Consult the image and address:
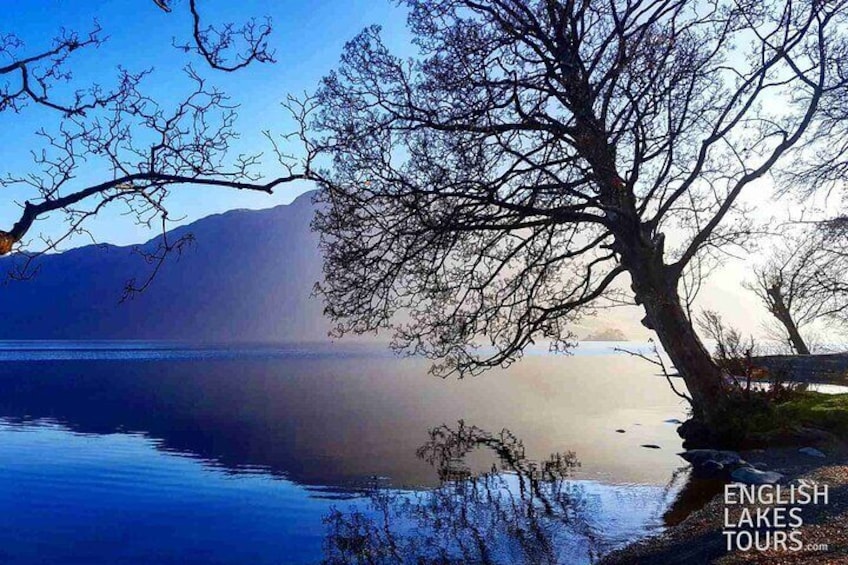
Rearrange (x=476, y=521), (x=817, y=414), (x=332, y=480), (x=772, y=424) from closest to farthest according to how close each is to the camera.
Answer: (x=476, y=521), (x=772, y=424), (x=817, y=414), (x=332, y=480)

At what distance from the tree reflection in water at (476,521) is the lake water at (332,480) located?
63mm

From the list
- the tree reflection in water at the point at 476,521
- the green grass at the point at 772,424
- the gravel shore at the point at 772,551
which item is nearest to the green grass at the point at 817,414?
the green grass at the point at 772,424

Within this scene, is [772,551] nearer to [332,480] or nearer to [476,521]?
[476,521]

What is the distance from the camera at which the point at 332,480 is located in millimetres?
19672

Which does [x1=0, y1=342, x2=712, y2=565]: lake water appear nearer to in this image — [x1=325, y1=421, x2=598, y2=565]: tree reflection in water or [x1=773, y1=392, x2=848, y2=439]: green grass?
[x1=325, y1=421, x2=598, y2=565]: tree reflection in water

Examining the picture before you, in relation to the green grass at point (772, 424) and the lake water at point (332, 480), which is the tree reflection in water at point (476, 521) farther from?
the green grass at point (772, 424)

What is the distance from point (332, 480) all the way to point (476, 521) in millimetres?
7278

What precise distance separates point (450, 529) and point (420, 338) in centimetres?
450

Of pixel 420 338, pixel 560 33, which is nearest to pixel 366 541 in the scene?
pixel 420 338

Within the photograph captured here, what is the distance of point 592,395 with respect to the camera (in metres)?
48.8

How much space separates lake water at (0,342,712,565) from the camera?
13109mm

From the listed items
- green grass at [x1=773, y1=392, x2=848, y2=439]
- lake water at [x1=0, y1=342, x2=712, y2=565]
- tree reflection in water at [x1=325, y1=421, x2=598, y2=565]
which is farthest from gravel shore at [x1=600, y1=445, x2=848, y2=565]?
green grass at [x1=773, y1=392, x2=848, y2=439]

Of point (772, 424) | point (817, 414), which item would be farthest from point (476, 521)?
point (817, 414)

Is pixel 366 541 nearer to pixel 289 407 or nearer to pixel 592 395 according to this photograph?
pixel 289 407
